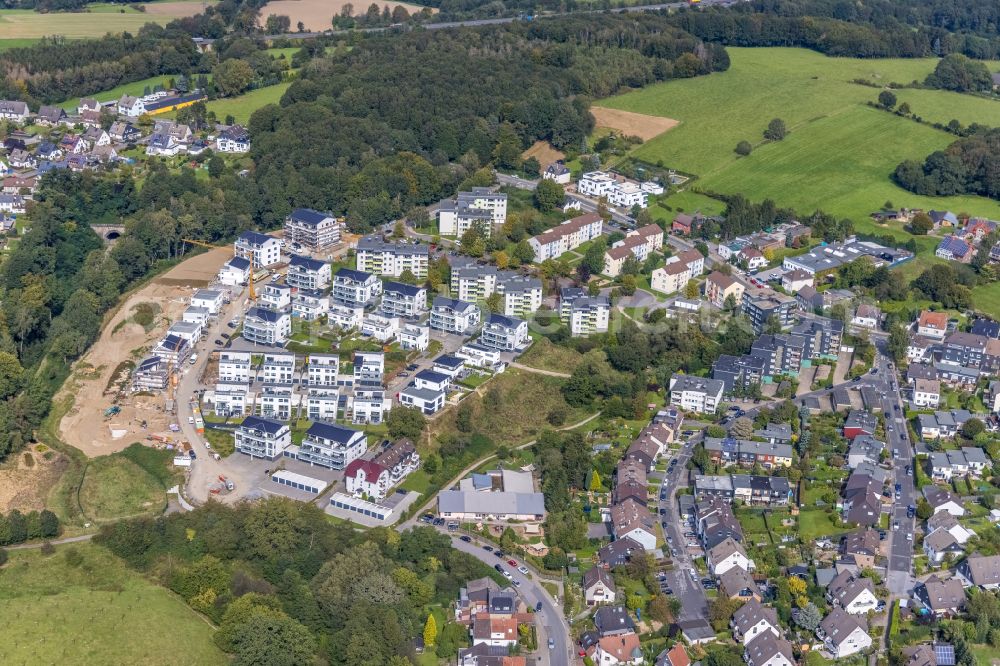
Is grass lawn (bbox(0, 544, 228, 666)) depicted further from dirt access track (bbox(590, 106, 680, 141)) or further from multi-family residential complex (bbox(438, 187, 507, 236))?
dirt access track (bbox(590, 106, 680, 141))

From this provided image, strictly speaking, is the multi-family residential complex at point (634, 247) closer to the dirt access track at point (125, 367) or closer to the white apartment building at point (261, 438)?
the dirt access track at point (125, 367)

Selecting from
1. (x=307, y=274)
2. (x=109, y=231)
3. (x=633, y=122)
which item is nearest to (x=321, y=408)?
(x=307, y=274)

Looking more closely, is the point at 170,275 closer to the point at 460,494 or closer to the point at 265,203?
the point at 265,203

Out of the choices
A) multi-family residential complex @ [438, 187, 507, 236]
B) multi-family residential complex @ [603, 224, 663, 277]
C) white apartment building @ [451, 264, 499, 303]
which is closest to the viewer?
white apartment building @ [451, 264, 499, 303]

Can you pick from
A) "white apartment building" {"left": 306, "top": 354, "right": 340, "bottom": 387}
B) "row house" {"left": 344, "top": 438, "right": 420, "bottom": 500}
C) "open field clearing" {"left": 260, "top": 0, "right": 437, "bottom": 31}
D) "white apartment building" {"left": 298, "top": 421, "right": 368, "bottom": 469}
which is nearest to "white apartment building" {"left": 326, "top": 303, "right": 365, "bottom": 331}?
"white apartment building" {"left": 306, "top": 354, "right": 340, "bottom": 387}

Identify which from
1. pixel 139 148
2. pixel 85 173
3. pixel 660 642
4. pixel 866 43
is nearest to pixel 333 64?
pixel 139 148
